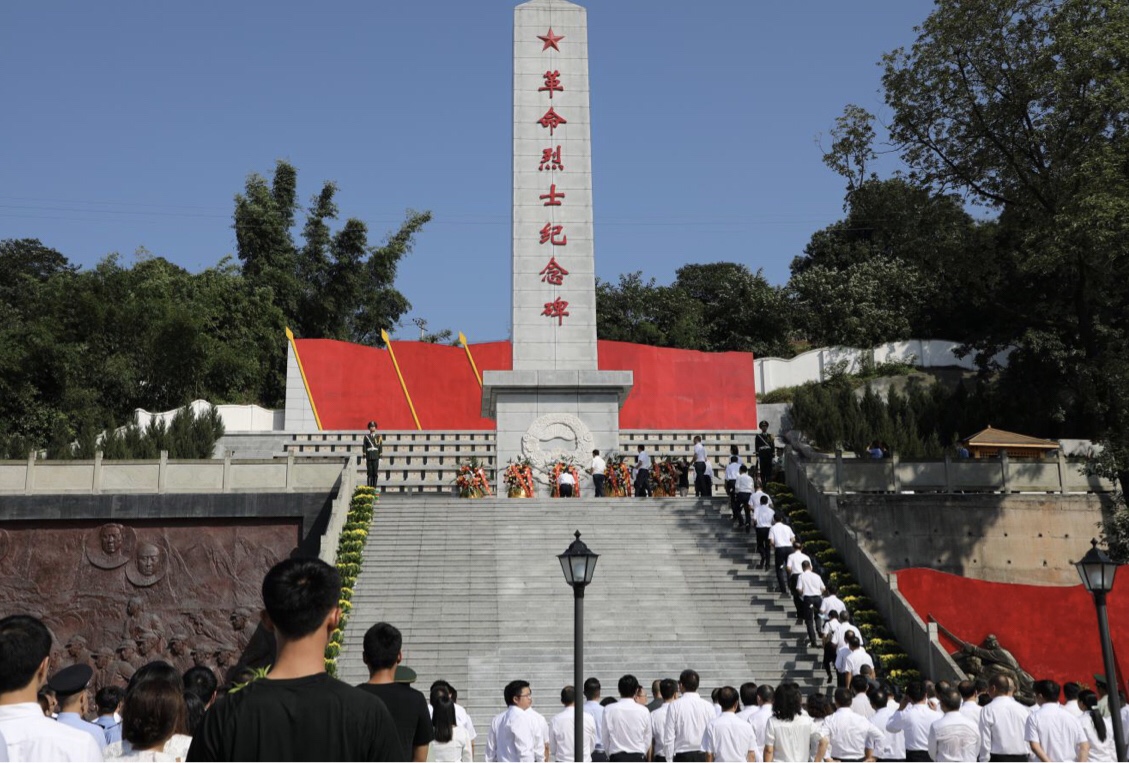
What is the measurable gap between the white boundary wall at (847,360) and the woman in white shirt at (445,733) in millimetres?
25730

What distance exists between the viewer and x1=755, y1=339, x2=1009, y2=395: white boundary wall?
31922mm

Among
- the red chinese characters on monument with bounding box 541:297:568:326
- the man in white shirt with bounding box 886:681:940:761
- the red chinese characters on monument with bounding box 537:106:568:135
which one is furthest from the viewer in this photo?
the red chinese characters on monument with bounding box 537:106:568:135

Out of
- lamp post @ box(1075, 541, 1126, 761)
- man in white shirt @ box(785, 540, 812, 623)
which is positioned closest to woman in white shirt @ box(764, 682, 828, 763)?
lamp post @ box(1075, 541, 1126, 761)

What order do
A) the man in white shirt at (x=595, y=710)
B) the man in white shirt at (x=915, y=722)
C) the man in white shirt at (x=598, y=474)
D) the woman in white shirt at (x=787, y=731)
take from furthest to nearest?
the man in white shirt at (x=598, y=474) → the man in white shirt at (x=595, y=710) → the man in white shirt at (x=915, y=722) → the woman in white shirt at (x=787, y=731)

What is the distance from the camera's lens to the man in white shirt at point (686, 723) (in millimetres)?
7656

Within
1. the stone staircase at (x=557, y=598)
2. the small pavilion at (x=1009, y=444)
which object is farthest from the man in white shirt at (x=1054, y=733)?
the small pavilion at (x=1009, y=444)

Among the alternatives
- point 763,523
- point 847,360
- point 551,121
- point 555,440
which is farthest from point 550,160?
point 847,360

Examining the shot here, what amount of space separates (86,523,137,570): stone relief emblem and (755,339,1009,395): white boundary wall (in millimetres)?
19119

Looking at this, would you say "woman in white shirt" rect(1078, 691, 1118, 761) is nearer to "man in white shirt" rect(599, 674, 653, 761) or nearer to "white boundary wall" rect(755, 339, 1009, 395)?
"man in white shirt" rect(599, 674, 653, 761)

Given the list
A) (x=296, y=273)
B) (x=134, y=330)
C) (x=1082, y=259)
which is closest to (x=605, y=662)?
(x=1082, y=259)

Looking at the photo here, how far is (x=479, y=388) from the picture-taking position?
3005cm

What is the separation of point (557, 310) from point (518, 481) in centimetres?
341

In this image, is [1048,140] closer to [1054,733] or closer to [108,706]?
[1054,733]

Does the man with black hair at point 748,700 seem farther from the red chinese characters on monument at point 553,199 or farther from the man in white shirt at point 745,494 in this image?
the red chinese characters on monument at point 553,199
